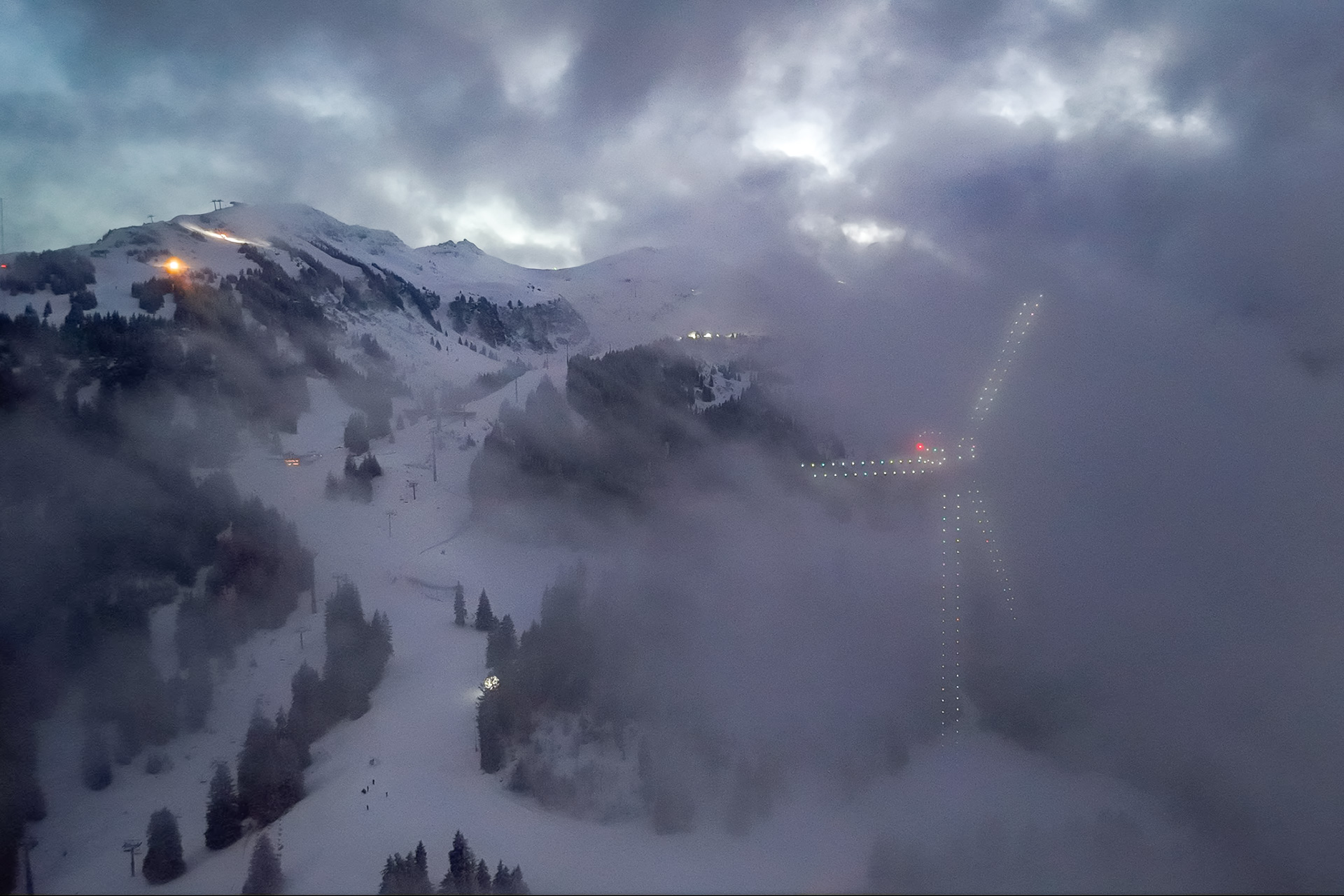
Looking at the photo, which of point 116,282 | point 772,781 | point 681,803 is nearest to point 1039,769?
point 772,781

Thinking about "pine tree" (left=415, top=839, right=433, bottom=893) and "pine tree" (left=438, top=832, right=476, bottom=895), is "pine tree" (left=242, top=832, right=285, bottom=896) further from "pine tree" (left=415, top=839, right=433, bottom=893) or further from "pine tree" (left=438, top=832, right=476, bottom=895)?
"pine tree" (left=438, top=832, right=476, bottom=895)

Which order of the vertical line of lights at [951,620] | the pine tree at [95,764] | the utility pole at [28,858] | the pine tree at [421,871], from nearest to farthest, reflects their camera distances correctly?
the pine tree at [421,871], the utility pole at [28,858], the pine tree at [95,764], the vertical line of lights at [951,620]

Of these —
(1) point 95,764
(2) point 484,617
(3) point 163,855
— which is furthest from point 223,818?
(2) point 484,617

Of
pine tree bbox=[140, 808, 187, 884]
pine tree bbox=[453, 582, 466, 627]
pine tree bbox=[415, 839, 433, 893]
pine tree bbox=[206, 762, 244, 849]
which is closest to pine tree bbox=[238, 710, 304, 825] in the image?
pine tree bbox=[206, 762, 244, 849]

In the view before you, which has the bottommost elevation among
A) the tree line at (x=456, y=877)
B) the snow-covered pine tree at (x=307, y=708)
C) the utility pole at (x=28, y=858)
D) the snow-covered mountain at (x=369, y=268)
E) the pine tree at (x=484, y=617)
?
the utility pole at (x=28, y=858)

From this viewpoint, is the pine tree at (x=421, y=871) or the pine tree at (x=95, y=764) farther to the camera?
the pine tree at (x=95, y=764)

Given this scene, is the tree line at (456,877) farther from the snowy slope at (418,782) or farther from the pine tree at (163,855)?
the pine tree at (163,855)

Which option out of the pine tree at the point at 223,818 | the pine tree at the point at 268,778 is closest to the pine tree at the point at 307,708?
the pine tree at the point at 268,778
